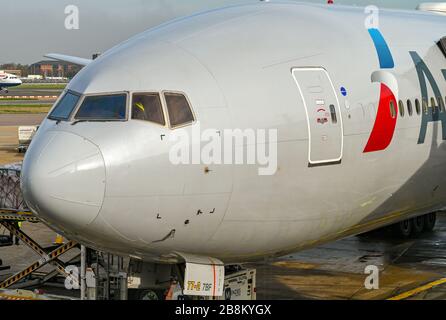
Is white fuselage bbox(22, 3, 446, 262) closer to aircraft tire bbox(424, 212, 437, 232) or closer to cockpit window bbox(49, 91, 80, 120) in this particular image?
cockpit window bbox(49, 91, 80, 120)

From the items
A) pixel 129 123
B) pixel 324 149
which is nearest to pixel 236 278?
A: pixel 324 149

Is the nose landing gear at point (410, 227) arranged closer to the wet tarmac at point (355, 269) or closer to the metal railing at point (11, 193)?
the wet tarmac at point (355, 269)

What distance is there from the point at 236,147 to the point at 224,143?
0.69 ft

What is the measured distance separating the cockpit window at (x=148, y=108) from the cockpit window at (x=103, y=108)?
16 centimetres

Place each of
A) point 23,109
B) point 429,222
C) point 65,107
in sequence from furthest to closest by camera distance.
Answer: point 23,109 < point 429,222 < point 65,107

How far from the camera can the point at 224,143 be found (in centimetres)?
1135

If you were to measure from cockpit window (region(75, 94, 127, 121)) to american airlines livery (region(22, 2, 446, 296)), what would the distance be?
17mm

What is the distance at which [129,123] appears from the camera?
1110cm

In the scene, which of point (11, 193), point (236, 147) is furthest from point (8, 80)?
point (236, 147)

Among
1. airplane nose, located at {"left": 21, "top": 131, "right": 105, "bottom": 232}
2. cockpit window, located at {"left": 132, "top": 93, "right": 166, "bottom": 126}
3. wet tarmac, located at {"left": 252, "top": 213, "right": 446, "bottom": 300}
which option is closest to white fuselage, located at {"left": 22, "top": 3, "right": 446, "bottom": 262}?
airplane nose, located at {"left": 21, "top": 131, "right": 105, "bottom": 232}

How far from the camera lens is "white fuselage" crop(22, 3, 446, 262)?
10.8 meters

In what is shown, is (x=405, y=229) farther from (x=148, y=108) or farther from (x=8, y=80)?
(x=8, y=80)
